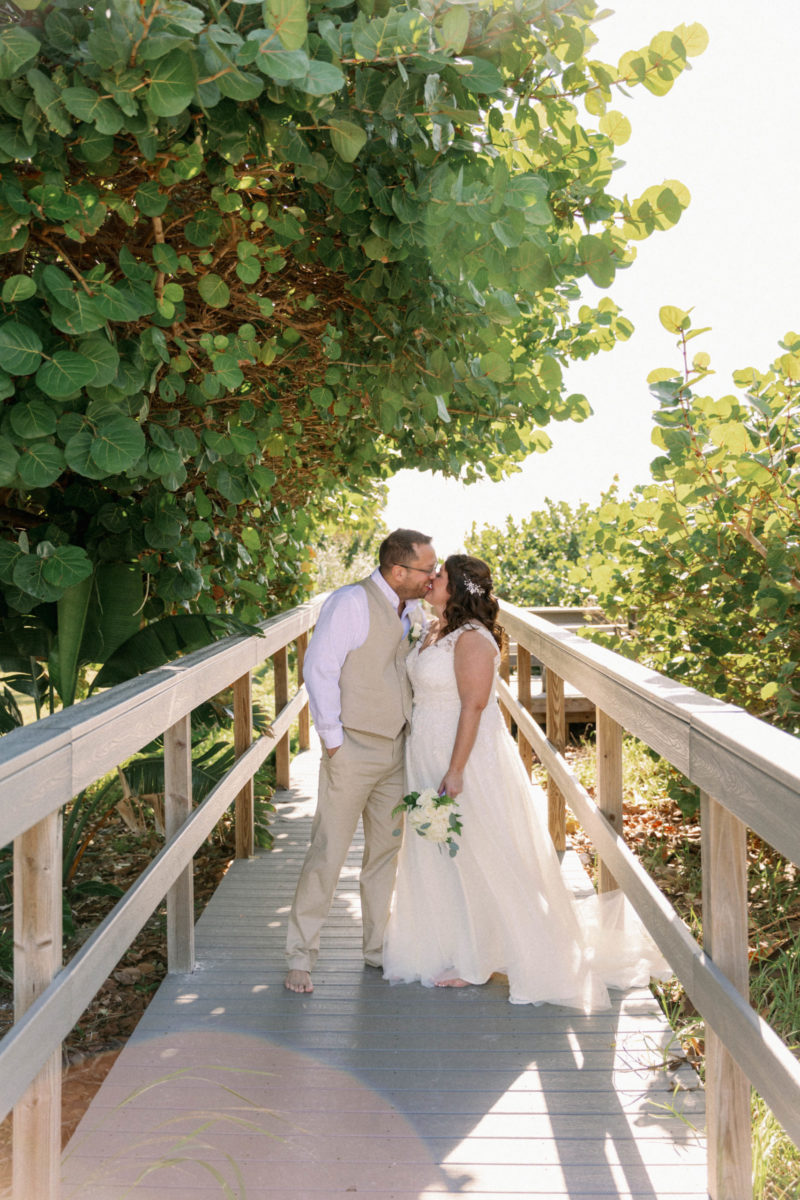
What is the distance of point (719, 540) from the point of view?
4453 millimetres

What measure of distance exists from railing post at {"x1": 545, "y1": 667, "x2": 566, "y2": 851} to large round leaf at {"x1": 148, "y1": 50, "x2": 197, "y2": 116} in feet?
11.1

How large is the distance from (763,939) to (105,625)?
326 centimetres

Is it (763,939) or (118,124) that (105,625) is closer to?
(118,124)

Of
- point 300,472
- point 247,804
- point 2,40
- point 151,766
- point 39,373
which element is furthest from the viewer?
point 300,472

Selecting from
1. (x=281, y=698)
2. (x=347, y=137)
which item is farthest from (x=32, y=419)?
(x=281, y=698)

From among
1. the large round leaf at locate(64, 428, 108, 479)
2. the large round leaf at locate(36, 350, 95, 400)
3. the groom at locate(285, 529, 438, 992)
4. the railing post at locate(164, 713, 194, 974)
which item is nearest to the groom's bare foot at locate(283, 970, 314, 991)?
the groom at locate(285, 529, 438, 992)

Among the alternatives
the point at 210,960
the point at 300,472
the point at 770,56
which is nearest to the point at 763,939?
the point at 210,960

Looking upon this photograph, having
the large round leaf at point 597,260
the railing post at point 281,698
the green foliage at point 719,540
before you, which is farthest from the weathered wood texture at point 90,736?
the railing post at point 281,698

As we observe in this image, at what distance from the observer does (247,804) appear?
5164mm

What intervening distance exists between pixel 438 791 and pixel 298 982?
86 centimetres

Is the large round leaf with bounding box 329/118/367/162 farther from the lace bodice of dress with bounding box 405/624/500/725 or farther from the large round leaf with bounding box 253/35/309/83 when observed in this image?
the lace bodice of dress with bounding box 405/624/500/725

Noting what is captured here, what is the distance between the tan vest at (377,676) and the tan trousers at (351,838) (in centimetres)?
7

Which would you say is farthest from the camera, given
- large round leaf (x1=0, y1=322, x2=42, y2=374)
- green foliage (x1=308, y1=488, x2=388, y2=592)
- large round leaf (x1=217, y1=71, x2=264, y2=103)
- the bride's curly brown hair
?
green foliage (x1=308, y1=488, x2=388, y2=592)

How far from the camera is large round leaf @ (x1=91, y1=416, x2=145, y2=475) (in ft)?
8.57
